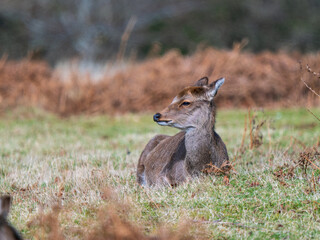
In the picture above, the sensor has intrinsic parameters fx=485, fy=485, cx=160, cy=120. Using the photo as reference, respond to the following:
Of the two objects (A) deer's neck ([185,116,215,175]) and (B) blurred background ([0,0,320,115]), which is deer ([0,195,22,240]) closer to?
(A) deer's neck ([185,116,215,175])

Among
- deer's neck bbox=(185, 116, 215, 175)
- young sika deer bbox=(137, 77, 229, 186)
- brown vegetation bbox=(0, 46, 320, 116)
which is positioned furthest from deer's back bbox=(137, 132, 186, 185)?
brown vegetation bbox=(0, 46, 320, 116)

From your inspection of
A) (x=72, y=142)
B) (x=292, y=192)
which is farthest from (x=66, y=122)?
(x=292, y=192)

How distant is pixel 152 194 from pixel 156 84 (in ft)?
30.3

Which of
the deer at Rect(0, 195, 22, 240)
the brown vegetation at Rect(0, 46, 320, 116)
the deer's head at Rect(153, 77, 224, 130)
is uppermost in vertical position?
the deer's head at Rect(153, 77, 224, 130)

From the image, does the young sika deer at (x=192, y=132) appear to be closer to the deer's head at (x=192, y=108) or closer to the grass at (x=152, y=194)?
the deer's head at (x=192, y=108)

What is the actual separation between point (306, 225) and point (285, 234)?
249 millimetres

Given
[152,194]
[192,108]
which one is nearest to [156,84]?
[192,108]

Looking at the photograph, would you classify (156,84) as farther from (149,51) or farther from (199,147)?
(149,51)

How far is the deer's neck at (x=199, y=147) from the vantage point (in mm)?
5539

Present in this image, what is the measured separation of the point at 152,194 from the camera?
16.7ft

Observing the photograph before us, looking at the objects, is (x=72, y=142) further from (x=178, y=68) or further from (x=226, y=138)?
(x=178, y=68)

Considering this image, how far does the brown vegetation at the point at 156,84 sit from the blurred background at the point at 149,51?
0.10 feet

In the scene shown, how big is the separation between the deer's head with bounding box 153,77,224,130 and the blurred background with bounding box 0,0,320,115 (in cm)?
479

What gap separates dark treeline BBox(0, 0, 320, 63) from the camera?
2539cm
